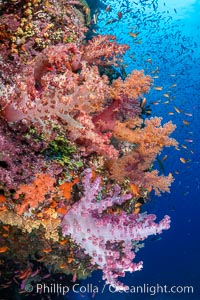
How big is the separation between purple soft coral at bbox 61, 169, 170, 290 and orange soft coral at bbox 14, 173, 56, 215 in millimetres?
444

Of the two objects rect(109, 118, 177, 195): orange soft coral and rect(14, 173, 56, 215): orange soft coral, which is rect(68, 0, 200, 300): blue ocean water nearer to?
rect(109, 118, 177, 195): orange soft coral

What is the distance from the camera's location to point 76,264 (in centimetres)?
533

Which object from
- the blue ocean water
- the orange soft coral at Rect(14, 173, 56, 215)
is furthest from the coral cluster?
the blue ocean water

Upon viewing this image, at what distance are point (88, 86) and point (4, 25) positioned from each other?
1671 millimetres

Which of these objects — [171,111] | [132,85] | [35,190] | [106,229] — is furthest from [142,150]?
[171,111]

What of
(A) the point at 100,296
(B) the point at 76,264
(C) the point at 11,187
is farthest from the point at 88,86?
(A) the point at 100,296

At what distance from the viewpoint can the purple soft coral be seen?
357cm

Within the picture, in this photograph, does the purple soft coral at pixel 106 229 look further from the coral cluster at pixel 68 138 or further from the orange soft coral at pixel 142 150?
the orange soft coral at pixel 142 150

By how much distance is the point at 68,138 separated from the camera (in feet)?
12.3

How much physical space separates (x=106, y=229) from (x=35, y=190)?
99 centimetres

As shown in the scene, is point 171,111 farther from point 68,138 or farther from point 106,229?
point 106,229

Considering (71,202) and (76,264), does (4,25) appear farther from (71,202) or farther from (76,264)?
(76,264)

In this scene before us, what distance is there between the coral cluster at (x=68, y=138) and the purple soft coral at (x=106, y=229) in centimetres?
1

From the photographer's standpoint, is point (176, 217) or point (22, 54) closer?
point (22, 54)
